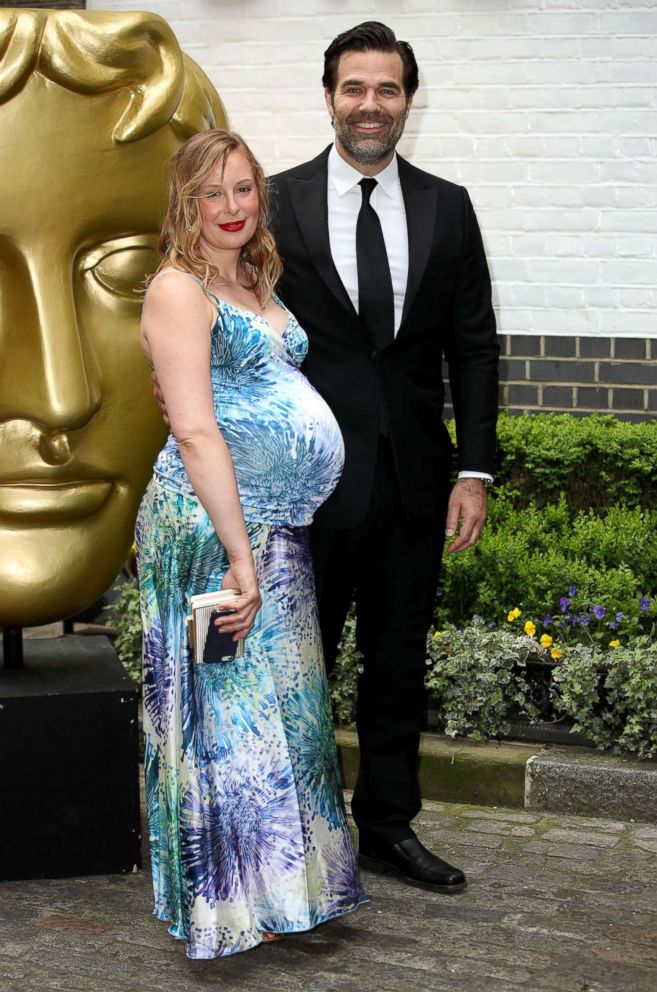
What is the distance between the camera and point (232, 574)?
10.9 ft

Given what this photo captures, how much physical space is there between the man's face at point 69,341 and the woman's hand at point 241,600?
0.81 metres

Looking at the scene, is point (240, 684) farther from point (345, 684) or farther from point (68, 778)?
point (345, 684)

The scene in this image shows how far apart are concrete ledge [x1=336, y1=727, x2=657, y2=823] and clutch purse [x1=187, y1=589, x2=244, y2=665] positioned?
5.43 ft

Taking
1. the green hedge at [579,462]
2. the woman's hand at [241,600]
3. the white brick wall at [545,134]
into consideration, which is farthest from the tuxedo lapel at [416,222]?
the white brick wall at [545,134]

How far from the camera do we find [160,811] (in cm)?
351

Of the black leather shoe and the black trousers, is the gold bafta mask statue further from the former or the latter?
the black leather shoe

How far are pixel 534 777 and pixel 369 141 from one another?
6.76 feet

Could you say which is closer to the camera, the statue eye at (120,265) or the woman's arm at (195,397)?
the woman's arm at (195,397)

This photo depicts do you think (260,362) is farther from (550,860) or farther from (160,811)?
(550,860)

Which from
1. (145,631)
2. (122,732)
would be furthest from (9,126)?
(122,732)

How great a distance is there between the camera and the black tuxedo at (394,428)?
375 centimetres

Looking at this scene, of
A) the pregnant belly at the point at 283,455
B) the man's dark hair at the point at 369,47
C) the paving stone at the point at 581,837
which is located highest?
the man's dark hair at the point at 369,47

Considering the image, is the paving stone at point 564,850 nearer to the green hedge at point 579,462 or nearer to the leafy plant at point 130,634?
the leafy plant at point 130,634

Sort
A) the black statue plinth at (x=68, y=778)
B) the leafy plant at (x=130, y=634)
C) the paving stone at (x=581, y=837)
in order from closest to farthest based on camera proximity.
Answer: the black statue plinth at (x=68, y=778), the paving stone at (x=581, y=837), the leafy plant at (x=130, y=634)
